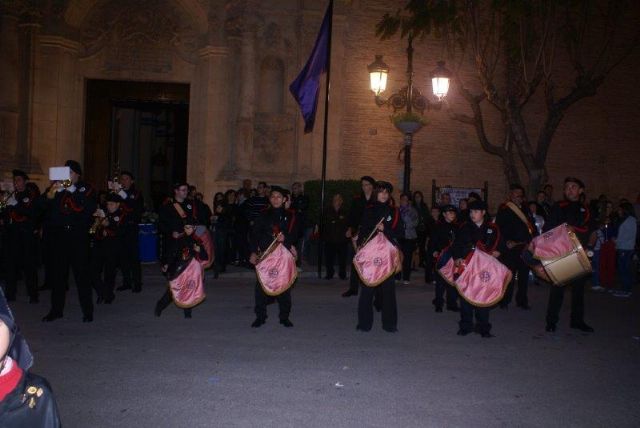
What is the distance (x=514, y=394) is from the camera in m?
6.08

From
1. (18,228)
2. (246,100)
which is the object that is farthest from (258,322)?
(246,100)

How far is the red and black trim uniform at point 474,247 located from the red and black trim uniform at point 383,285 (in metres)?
0.84

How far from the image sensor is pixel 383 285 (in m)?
9.07

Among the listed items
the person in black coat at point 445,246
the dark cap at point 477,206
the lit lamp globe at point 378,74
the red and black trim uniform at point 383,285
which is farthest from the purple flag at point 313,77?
the dark cap at point 477,206

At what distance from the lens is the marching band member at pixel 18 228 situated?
10.9 meters

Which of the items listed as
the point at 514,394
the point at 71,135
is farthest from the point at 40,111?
the point at 514,394

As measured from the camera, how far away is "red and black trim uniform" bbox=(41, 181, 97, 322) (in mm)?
8891

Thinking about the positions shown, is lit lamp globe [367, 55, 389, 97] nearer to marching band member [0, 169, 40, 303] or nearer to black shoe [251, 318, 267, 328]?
marching band member [0, 169, 40, 303]

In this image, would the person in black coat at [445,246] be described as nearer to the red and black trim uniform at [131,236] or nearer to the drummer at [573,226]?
the drummer at [573,226]

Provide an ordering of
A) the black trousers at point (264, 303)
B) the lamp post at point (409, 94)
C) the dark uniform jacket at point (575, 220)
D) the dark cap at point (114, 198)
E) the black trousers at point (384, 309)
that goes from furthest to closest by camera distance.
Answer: the lamp post at point (409, 94) < the dark cap at point (114, 198) < the dark uniform jacket at point (575, 220) < the black trousers at point (264, 303) < the black trousers at point (384, 309)

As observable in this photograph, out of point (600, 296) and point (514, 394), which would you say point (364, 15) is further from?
point (514, 394)

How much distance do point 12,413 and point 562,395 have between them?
16.3ft

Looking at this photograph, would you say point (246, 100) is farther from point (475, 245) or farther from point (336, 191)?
point (475, 245)

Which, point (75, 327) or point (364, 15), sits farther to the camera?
point (364, 15)
